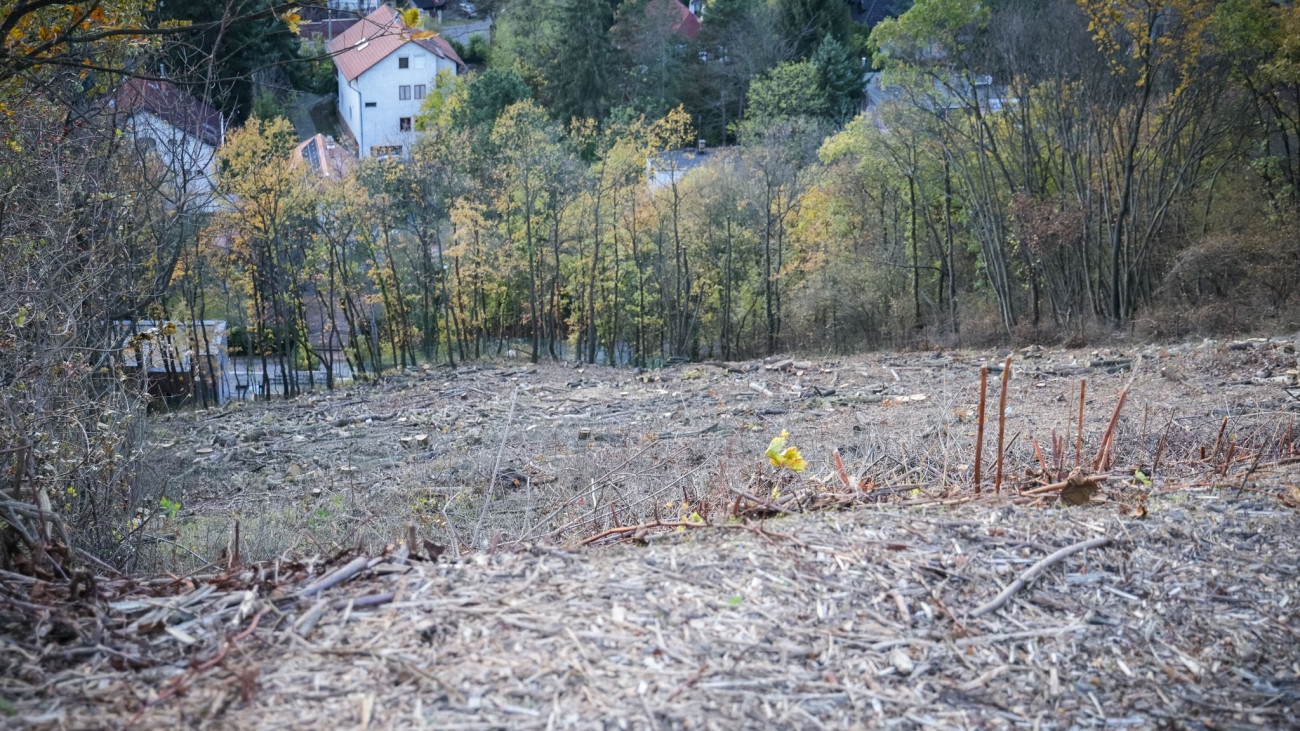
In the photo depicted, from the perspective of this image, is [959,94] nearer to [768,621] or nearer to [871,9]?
[768,621]

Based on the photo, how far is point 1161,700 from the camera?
7.98 ft

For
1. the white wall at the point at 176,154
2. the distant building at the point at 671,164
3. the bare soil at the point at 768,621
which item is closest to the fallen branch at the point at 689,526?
the bare soil at the point at 768,621

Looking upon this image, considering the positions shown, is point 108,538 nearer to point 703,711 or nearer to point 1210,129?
point 703,711

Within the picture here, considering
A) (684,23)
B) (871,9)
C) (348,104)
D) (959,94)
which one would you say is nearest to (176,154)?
Answer: (959,94)

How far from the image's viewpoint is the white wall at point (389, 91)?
46.7 metres

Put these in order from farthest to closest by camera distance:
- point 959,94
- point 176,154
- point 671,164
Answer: point 671,164 < point 959,94 < point 176,154

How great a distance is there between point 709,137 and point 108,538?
4367cm

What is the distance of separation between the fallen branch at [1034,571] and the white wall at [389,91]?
46960 mm

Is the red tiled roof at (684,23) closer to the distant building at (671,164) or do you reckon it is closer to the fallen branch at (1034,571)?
the distant building at (671,164)

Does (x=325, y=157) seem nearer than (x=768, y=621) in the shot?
No

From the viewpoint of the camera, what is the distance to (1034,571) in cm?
304

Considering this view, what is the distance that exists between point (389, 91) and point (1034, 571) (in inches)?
1929

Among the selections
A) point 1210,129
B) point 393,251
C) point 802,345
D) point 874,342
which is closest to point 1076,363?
point 1210,129

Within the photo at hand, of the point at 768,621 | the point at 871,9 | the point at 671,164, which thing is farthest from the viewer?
the point at 871,9
